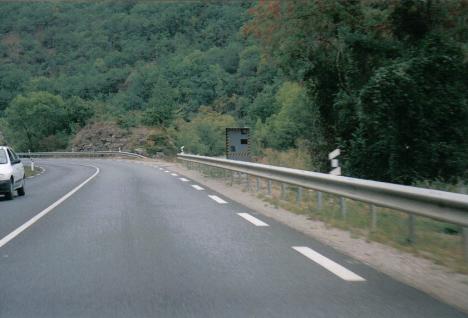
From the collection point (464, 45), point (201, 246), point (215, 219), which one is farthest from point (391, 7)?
point (201, 246)

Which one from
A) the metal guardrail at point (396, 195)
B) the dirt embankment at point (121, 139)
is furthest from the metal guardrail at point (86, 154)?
the metal guardrail at point (396, 195)

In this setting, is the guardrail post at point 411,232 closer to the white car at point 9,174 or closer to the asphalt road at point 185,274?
the asphalt road at point 185,274

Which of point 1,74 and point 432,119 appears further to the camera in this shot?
point 1,74

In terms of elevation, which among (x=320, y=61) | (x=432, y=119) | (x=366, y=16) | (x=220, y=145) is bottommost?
(x=220, y=145)

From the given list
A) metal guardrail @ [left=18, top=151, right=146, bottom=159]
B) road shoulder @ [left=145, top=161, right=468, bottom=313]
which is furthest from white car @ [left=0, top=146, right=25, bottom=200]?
metal guardrail @ [left=18, top=151, right=146, bottom=159]

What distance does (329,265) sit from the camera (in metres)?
6.27

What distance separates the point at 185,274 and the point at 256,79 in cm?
9088

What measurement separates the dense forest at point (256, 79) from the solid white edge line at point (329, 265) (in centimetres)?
1017

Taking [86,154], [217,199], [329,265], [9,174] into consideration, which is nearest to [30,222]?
[217,199]

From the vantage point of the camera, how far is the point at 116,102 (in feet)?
379

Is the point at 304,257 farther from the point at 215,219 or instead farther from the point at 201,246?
the point at 215,219

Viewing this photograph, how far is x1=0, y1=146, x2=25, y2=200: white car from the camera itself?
14.7 meters

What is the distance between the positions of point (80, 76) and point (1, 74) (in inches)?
693

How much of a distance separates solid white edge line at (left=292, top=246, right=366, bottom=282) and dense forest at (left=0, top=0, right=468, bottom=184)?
10.2m
